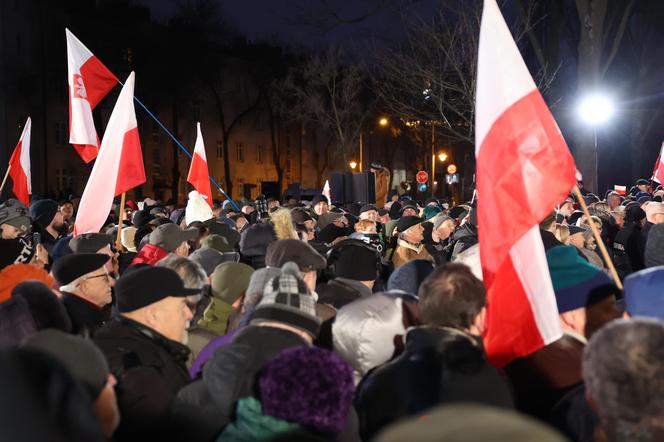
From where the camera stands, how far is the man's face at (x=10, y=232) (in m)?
7.58

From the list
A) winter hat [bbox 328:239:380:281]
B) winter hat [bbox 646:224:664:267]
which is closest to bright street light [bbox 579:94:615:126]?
winter hat [bbox 646:224:664:267]

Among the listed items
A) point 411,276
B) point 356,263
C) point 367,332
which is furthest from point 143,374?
point 356,263

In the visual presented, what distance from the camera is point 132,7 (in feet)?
172

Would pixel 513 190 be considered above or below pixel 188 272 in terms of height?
above

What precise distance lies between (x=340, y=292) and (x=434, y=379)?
8.39 feet

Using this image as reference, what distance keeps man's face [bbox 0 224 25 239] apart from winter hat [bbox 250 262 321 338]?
472cm

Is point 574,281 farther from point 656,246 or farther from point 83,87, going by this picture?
point 83,87

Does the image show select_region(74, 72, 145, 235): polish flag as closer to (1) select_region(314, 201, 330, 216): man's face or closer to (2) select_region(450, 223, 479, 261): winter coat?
(2) select_region(450, 223, 479, 261): winter coat

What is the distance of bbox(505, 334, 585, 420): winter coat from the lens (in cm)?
372

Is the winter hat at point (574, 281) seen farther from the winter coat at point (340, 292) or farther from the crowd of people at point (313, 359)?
the winter coat at point (340, 292)

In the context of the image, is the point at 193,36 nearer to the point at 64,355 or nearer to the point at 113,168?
the point at 113,168

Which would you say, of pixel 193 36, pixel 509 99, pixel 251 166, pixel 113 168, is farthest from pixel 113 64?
pixel 509 99

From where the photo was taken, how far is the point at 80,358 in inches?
103

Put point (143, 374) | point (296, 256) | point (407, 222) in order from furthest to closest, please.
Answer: point (407, 222)
point (296, 256)
point (143, 374)
